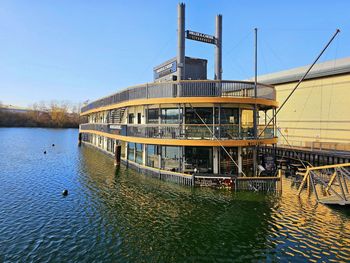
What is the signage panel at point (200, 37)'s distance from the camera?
27.1 m

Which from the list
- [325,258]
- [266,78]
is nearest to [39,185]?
[325,258]

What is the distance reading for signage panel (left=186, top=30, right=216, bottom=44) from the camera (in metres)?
27.1

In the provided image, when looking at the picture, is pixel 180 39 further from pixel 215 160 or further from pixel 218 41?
pixel 215 160

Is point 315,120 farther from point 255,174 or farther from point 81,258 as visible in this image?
point 81,258

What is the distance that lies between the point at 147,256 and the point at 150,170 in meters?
13.5

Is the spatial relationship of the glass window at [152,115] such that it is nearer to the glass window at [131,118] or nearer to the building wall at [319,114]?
the glass window at [131,118]

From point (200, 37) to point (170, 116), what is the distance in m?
11.1

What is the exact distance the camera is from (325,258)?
10.1m

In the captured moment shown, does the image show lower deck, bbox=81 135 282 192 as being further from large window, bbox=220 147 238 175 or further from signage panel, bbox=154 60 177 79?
signage panel, bbox=154 60 177 79

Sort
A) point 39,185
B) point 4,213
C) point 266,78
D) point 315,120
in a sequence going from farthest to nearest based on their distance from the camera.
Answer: point 266,78 → point 315,120 → point 39,185 → point 4,213

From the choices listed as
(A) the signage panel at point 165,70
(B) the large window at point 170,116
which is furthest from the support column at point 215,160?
(A) the signage panel at point 165,70

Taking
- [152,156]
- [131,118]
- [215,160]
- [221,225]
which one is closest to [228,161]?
[215,160]

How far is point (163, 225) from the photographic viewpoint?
1321cm

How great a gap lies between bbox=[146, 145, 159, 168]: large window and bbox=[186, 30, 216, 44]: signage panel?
12670 millimetres
